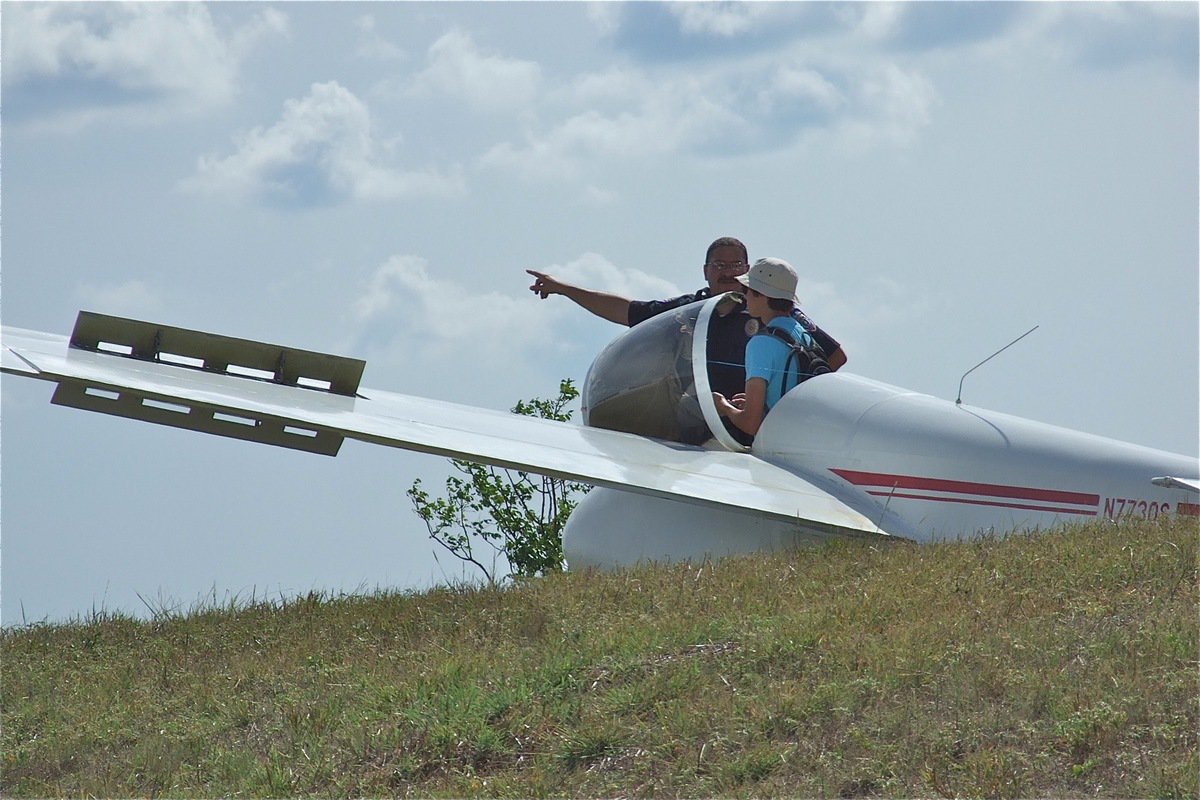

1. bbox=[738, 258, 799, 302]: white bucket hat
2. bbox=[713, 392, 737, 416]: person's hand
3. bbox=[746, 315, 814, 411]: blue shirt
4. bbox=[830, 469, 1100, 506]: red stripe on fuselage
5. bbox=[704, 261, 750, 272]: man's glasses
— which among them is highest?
bbox=[704, 261, 750, 272]: man's glasses

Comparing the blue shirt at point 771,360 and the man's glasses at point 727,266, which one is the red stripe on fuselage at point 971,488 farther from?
the man's glasses at point 727,266

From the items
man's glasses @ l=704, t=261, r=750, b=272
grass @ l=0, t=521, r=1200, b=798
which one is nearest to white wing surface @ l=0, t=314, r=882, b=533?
grass @ l=0, t=521, r=1200, b=798

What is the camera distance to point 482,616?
21.6ft

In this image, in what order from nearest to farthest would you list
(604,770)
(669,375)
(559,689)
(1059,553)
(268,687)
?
(604,770) < (559,689) < (268,687) < (1059,553) < (669,375)

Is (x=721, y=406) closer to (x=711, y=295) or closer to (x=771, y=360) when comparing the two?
(x=771, y=360)

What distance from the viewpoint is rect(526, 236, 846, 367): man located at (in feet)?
30.8

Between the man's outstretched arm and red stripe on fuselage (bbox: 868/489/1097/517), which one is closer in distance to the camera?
red stripe on fuselage (bbox: 868/489/1097/517)

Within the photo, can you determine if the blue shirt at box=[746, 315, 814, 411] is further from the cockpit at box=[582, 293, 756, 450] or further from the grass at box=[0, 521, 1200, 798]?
the grass at box=[0, 521, 1200, 798]

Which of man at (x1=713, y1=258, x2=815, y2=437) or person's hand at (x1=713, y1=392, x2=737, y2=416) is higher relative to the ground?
man at (x1=713, y1=258, x2=815, y2=437)

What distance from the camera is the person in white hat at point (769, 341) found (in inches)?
352

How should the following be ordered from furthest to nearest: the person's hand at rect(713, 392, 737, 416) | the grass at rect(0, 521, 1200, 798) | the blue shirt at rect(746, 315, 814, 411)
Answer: the person's hand at rect(713, 392, 737, 416) → the blue shirt at rect(746, 315, 814, 411) → the grass at rect(0, 521, 1200, 798)

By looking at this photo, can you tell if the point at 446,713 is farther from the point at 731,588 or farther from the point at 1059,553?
the point at 1059,553

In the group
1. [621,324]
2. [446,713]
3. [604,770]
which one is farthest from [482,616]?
[621,324]

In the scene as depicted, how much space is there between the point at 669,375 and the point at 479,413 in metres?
1.44
